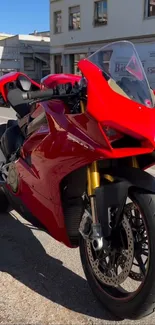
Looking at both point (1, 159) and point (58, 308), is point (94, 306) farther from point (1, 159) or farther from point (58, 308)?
point (1, 159)

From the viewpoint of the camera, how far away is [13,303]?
259 cm

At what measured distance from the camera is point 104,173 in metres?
2.34

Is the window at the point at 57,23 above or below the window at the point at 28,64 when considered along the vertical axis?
above

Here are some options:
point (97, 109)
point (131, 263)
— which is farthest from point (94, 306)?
point (97, 109)

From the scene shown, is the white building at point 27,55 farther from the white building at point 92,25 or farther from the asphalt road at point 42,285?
the asphalt road at point 42,285

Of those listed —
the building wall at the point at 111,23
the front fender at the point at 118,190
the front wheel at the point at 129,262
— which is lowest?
the front wheel at the point at 129,262

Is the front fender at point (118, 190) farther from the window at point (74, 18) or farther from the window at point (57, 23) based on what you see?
the window at point (57, 23)

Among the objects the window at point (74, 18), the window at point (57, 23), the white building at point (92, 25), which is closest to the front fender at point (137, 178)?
the white building at point (92, 25)

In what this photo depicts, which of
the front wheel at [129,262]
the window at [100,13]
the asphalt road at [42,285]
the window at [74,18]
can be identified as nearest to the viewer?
the front wheel at [129,262]

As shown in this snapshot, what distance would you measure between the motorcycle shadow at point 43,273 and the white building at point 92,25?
842 inches

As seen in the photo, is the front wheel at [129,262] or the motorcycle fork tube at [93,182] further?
the motorcycle fork tube at [93,182]

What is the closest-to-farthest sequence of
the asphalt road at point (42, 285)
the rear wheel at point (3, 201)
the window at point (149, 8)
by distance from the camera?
the asphalt road at point (42, 285)
the rear wheel at point (3, 201)
the window at point (149, 8)

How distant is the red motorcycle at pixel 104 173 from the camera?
2.07 meters

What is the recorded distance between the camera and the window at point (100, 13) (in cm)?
2917
